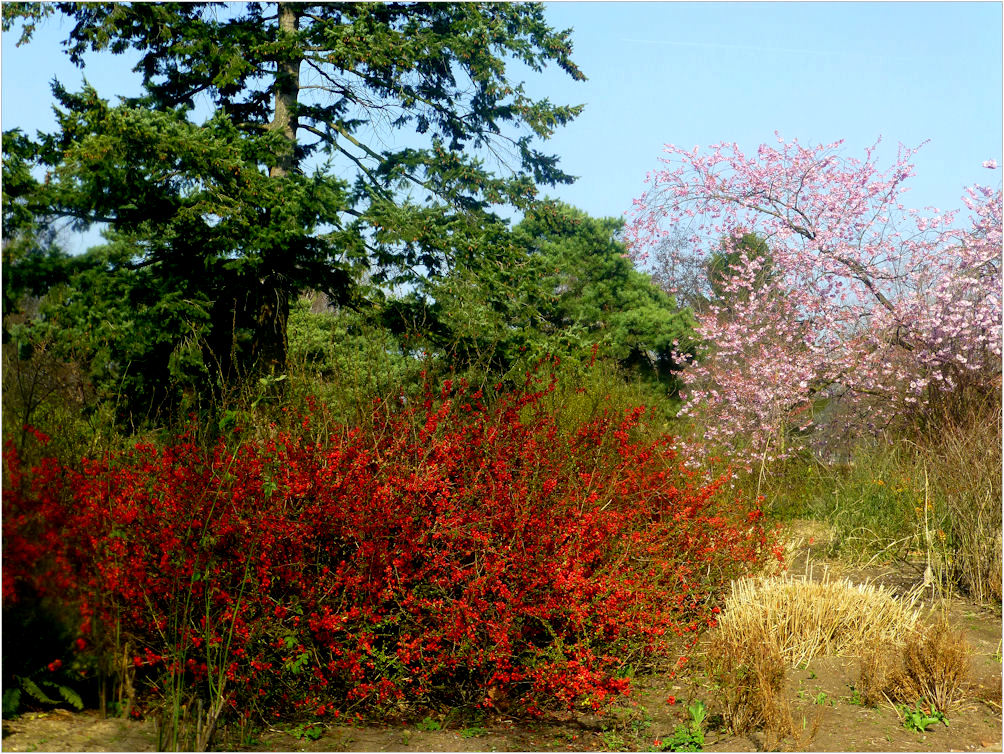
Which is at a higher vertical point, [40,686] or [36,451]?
[36,451]

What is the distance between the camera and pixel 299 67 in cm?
1108

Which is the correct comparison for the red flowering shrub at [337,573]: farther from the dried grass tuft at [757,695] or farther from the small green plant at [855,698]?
the small green plant at [855,698]

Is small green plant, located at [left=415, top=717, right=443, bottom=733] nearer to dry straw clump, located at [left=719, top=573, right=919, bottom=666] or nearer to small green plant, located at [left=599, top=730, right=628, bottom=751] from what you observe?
small green plant, located at [left=599, top=730, right=628, bottom=751]

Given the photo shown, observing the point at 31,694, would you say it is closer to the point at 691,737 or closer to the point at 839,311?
the point at 691,737

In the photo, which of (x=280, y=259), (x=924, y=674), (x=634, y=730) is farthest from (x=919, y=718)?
(x=280, y=259)

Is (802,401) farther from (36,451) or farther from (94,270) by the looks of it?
(36,451)

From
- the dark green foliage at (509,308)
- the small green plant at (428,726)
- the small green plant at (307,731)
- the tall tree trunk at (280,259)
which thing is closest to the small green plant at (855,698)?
the small green plant at (428,726)

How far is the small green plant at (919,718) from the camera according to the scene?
4.17 metres

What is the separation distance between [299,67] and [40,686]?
8.95 m

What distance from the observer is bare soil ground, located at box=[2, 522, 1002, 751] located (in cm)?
375

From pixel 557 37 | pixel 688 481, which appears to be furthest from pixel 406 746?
pixel 557 37

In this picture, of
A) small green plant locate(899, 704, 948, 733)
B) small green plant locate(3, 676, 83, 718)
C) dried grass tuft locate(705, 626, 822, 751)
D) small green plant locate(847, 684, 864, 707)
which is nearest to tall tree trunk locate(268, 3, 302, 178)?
small green plant locate(3, 676, 83, 718)

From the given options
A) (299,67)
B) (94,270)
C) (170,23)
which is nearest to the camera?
(94,270)

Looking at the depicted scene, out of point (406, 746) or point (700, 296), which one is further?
point (700, 296)
